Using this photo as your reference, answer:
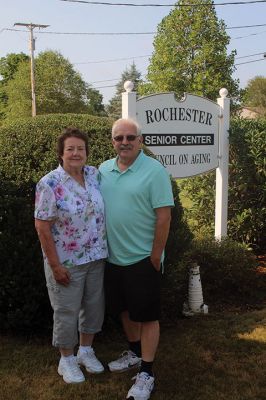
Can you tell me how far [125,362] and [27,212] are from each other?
122cm

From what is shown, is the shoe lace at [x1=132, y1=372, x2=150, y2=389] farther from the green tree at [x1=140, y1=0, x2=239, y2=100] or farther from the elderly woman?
the green tree at [x1=140, y1=0, x2=239, y2=100]

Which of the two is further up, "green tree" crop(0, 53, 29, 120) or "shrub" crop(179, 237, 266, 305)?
"green tree" crop(0, 53, 29, 120)

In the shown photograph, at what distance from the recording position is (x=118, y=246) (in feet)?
9.61

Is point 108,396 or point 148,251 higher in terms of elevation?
point 148,251

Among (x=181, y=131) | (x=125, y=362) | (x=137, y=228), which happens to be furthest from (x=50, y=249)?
(x=181, y=131)

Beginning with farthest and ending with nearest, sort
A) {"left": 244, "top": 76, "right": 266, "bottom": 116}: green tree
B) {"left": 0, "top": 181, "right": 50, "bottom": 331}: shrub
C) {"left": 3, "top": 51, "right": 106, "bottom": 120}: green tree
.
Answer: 1. {"left": 244, "top": 76, "right": 266, "bottom": 116}: green tree
2. {"left": 3, "top": 51, "right": 106, "bottom": 120}: green tree
3. {"left": 0, "top": 181, "right": 50, "bottom": 331}: shrub

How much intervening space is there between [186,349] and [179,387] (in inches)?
23.8

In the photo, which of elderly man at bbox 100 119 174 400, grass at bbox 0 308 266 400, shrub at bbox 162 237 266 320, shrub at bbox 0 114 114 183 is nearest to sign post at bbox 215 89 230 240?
shrub at bbox 162 237 266 320

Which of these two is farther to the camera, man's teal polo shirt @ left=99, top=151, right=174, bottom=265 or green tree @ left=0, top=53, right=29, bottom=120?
green tree @ left=0, top=53, right=29, bottom=120

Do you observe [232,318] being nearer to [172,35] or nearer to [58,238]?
[58,238]

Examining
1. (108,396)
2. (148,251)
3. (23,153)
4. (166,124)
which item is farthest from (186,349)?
(166,124)

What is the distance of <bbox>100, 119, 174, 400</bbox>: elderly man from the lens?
2797 mm

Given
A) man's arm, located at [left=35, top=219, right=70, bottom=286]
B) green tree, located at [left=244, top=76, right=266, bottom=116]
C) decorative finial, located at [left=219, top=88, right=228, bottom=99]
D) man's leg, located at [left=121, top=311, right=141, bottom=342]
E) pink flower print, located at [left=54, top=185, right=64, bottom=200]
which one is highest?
green tree, located at [left=244, top=76, right=266, bottom=116]

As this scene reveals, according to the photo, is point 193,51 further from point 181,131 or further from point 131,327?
point 131,327
